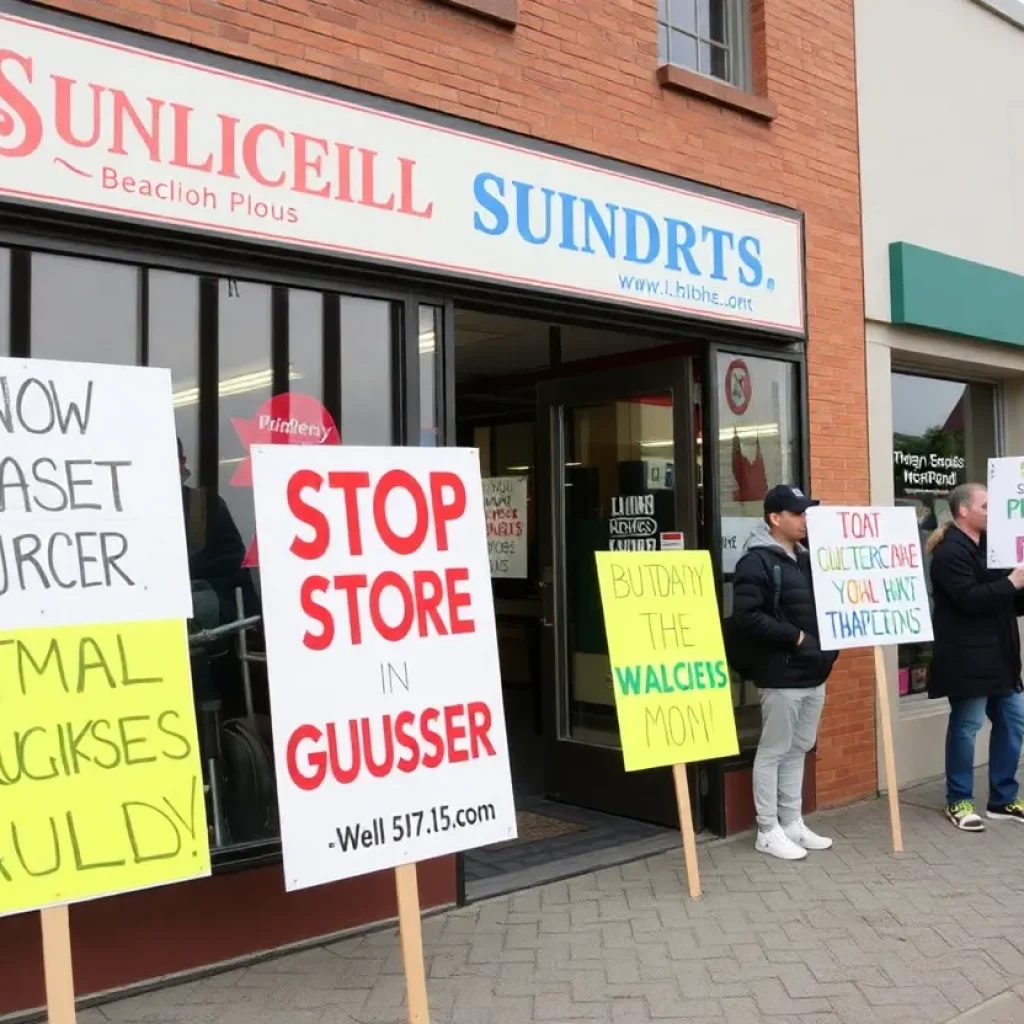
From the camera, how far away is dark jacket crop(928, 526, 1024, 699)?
5949 mm

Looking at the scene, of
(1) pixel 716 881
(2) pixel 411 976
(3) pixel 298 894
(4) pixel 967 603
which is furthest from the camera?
(4) pixel 967 603

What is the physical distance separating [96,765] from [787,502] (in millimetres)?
3624

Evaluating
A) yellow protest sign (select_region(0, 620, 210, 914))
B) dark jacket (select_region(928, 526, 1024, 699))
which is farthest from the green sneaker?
yellow protest sign (select_region(0, 620, 210, 914))

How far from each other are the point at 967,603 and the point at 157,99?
4.66 metres

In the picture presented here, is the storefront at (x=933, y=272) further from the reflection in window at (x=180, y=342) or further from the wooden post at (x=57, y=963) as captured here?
the wooden post at (x=57, y=963)

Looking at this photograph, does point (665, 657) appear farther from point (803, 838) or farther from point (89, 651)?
point (89, 651)

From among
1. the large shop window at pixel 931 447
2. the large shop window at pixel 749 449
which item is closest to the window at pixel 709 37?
the large shop window at pixel 749 449

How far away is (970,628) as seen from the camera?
19.7ft

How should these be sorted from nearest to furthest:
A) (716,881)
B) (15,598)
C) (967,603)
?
(15,598)
(716,881)
(967,603)

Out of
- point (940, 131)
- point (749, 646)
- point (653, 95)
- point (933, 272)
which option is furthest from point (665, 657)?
point (940, 131)

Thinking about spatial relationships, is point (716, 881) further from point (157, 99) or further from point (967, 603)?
point (157, 99)

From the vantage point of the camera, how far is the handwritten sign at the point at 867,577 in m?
5.44

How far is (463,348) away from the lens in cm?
736

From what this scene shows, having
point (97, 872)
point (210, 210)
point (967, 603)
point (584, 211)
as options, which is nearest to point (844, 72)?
point (584, 211)
